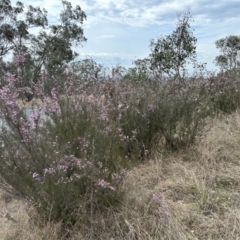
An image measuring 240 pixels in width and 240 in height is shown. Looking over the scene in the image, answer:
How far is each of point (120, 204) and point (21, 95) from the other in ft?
3.94

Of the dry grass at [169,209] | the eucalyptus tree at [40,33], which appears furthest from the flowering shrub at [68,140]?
the eucalyptus tree at [40,33]

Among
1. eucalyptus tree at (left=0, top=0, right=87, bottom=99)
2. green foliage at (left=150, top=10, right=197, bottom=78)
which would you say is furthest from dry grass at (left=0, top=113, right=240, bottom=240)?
eucalyptus tree at (left=0, top=0, right=87, bottom=99)

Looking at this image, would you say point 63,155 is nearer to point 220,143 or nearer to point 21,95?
point 21,95

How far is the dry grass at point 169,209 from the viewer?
2.30 meters

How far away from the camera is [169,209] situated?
250 centimetres

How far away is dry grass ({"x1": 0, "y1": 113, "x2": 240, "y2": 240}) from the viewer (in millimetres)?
2299

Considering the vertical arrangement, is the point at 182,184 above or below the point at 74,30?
below

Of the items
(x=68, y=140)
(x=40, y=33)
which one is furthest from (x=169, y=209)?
(x=40, y=33)

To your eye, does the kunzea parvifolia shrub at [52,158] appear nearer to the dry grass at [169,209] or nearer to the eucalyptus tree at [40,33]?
the dry grass at [169,209]

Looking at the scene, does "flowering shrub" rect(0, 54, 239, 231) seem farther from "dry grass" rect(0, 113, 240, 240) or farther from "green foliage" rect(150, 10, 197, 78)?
"green foliage" rect(150, 10, 197, 78)

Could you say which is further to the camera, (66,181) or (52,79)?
(52,79)

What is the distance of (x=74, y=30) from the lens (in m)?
25.5

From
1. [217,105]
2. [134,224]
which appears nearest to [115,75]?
[134,224]

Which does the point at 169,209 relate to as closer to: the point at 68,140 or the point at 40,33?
the point at 68,140
